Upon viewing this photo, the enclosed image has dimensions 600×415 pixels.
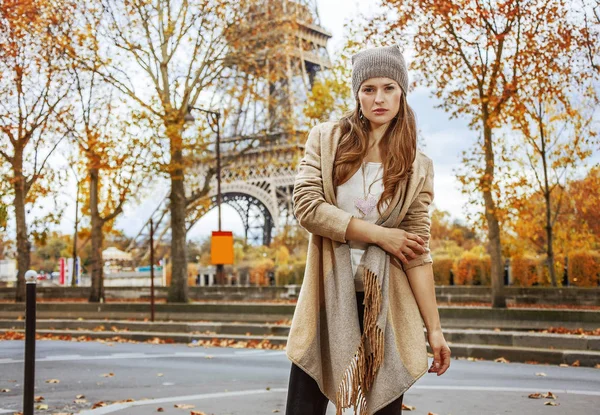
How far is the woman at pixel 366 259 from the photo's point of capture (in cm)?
261

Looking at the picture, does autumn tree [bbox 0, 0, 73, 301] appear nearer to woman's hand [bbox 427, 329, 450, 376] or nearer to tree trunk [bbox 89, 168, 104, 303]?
tree trunk [bbox 89, 168, 104, 303]

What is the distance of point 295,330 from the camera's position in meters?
2.70

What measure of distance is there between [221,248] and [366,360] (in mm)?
19346

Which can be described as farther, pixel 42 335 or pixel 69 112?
pixel 69 112

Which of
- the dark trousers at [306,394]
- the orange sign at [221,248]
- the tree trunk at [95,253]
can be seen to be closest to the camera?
the dark trousers at [306,394]

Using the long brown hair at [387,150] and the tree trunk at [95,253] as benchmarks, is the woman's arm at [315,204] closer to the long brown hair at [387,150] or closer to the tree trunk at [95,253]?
the long brown hair at [387,150]

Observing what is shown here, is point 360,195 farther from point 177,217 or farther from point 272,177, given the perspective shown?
point 272,177

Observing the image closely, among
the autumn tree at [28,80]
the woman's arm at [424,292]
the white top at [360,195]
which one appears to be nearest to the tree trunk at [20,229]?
the autumn tree at [28,80]

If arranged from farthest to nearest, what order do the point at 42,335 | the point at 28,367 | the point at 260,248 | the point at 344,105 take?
the point at 260,248
the point at 344,105
the point at 42,335
the point at 28,367

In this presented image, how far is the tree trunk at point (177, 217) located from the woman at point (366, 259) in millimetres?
18945

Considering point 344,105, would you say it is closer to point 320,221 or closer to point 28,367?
point 28,367

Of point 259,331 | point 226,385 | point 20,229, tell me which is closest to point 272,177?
point 20,229

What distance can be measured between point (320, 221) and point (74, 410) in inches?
204

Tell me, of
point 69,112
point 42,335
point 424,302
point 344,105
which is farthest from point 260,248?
point 424,302
